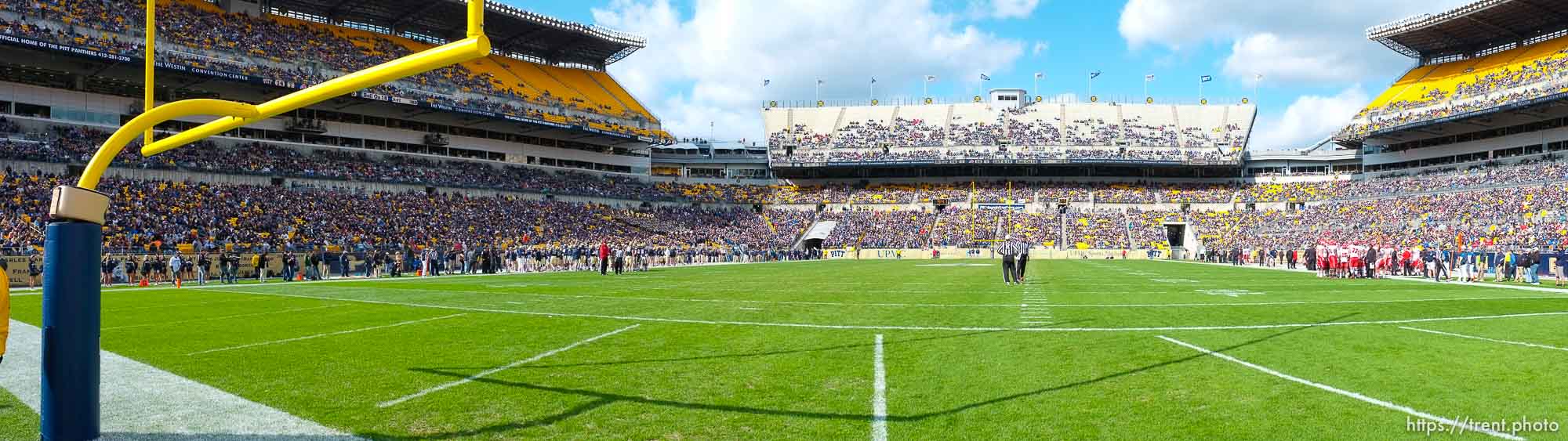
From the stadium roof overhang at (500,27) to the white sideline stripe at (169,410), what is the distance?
5412cm

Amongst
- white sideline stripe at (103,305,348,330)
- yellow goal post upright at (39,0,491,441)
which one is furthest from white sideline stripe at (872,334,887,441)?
white sideline stripe at (103,305,348,330)

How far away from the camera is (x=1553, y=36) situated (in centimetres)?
6750

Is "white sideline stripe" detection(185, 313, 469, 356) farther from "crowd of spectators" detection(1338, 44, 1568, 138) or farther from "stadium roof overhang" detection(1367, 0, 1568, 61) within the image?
"stadium roof overhang" detection(1367, 0, 1568, 61)

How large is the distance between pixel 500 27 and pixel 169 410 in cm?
6908

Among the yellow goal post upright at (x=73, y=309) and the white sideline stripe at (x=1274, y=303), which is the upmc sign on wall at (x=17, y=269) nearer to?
the yellow goal post upright at (x=73, y=309)

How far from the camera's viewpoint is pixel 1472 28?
70125mm

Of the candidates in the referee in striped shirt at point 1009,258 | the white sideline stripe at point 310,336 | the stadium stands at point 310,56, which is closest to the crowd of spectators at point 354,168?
the stadium stands at point 310,56

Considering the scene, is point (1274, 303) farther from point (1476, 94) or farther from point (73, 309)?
point (1476, 94)

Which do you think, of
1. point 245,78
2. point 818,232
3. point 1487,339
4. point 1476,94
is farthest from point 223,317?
point 1476,94

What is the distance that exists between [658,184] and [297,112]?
102 feet

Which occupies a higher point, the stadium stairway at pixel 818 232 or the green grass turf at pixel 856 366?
the stadium stairway at pixel 818 232

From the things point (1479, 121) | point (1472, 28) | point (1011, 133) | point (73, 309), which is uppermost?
point (1472, 28)

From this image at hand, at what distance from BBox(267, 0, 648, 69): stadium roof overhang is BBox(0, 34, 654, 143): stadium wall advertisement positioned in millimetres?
7525

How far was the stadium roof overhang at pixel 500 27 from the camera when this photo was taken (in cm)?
6384
